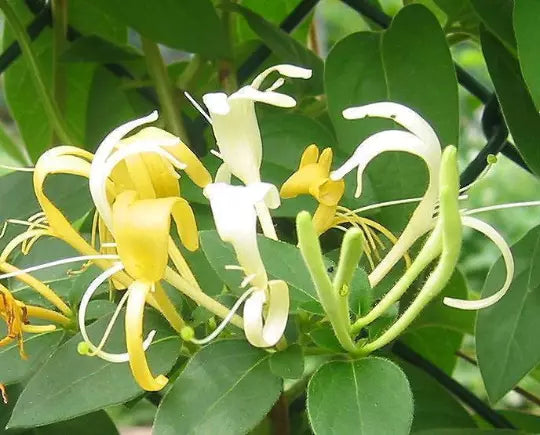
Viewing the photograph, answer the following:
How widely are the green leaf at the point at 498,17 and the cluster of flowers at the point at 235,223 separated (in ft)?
0.64

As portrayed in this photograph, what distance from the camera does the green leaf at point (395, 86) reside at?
18.4 inches

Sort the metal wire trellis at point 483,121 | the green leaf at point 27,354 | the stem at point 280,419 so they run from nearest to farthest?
the green leaf at point 27,354 < the stem at point 280,419 < the metal wire trellis at point 483,121

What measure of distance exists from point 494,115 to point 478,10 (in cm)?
10

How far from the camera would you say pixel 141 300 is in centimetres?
28

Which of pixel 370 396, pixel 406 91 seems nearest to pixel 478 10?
pixel 406 91

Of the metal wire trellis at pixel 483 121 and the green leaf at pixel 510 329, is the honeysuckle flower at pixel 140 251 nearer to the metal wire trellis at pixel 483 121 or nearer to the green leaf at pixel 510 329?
the green leaf at pixel 510 329

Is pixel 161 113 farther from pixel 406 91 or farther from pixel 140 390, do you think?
pixel 140 390

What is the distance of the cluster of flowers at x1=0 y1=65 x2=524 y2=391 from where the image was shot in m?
0.27

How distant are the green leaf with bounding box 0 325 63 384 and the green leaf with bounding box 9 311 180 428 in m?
0.04

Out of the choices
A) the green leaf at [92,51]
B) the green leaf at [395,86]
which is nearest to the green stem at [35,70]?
the green leaf at [92,51]

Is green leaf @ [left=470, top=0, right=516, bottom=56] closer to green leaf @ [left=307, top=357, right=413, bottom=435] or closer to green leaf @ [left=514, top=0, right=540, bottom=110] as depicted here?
green leaf @ [left=514, top=0, right=540, bottom=110]

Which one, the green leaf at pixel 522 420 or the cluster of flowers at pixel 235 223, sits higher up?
the cluster of flowers at pixel 235 223

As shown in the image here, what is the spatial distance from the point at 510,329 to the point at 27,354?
0.23 m

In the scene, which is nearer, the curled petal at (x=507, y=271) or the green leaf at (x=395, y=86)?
the curled petal at (x=507, y=271)
